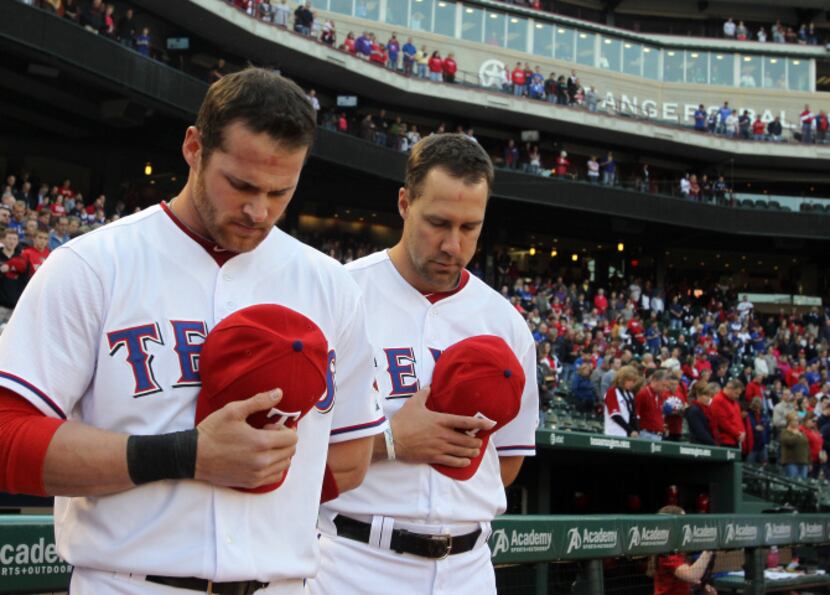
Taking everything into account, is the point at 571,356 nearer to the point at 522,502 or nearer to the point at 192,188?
the point at 522,502

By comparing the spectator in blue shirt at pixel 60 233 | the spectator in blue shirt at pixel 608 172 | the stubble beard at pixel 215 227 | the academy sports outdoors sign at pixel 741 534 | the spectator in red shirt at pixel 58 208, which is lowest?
the academy sports outdoors sign at pixel 741 534

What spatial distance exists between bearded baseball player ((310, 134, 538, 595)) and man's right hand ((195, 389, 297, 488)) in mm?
978

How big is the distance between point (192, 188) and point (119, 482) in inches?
27.8

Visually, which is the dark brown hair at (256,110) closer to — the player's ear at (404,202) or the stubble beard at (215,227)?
the stubble beard at (215,227)

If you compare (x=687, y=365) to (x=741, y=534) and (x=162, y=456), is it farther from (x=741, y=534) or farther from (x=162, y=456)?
(x=162, y=456)

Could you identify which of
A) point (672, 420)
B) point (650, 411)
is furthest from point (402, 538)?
point (672, 420)

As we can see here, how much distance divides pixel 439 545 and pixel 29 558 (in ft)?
4.00

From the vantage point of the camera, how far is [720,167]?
140 feet

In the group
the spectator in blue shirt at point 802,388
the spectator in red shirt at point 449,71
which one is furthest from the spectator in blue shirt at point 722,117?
the spectator in blue shirt at point 802,388

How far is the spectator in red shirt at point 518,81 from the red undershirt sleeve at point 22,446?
35202mm

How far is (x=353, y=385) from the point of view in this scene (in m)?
2.52

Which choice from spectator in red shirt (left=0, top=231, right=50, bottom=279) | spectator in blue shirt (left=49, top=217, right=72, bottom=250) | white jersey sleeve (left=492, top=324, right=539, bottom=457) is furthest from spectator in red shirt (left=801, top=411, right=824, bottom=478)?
white jersey sleeve (left=492, top=324, right=539, bottom=457)

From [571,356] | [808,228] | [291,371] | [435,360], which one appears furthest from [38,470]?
[808,228]

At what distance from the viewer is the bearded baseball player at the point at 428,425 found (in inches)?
119
